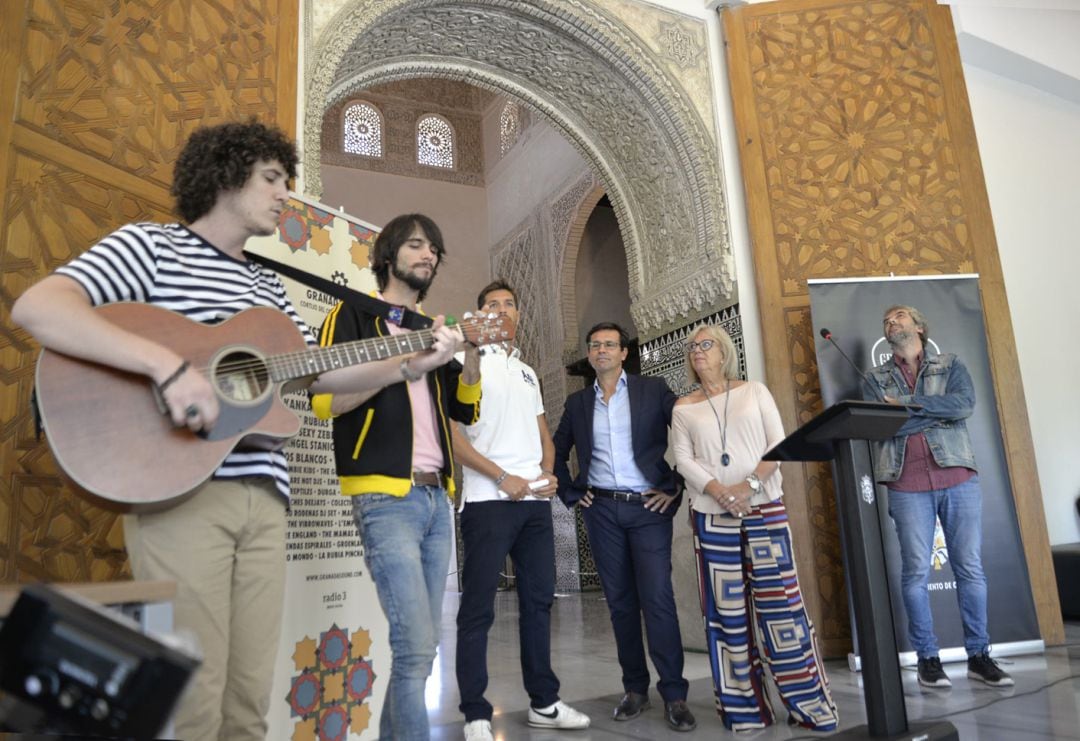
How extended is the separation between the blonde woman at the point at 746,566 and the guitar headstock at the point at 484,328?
1.41 m

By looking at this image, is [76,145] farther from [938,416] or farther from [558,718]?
[938,416]

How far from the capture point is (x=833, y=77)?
217 inches

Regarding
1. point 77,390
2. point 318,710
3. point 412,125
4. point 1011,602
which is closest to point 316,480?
point 318,710

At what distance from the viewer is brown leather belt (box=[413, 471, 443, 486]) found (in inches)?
84.8

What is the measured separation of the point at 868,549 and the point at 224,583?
1798 mm

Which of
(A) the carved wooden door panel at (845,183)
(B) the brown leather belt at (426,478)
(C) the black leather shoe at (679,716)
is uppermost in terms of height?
(A) the carved wooden door panel at (845,183)

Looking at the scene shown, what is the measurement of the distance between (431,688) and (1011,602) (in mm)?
3134

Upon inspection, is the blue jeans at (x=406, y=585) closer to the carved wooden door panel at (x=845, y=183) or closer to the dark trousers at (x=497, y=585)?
the dark trousers at (x=497, y=585)

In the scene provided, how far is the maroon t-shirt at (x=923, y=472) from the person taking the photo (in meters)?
3.76

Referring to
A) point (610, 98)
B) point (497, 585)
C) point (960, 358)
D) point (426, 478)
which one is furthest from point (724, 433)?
point (610, 98)

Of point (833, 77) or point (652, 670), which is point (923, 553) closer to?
point (652, 670)

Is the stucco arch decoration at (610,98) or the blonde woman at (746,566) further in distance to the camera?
the stucco arch decoration at (610,98)

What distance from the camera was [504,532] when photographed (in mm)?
3061

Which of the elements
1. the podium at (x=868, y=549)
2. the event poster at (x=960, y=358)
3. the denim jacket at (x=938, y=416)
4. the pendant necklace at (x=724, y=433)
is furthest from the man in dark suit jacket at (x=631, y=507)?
the event poster at (x=960, y=358)
